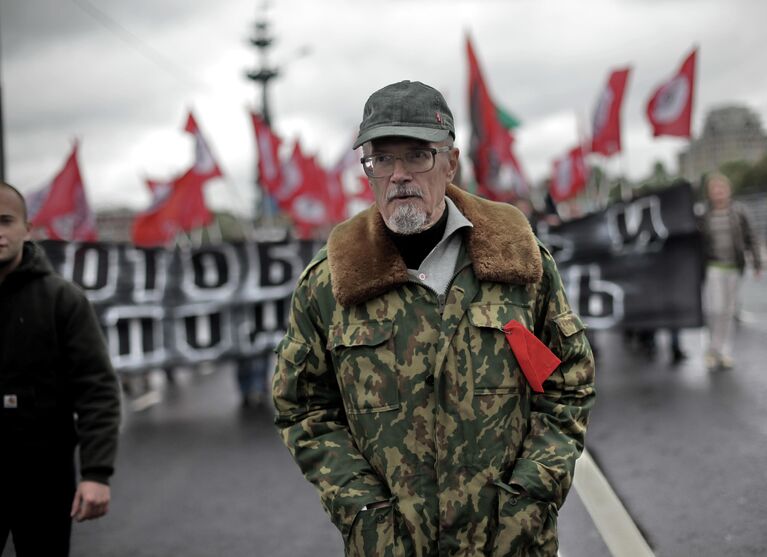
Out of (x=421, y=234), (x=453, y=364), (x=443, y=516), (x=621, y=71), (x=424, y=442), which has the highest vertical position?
(x=621, y=71)

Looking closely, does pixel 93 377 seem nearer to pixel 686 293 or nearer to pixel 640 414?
pixel 640 414

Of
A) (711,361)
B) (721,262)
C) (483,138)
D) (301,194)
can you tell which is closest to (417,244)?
(721,262)

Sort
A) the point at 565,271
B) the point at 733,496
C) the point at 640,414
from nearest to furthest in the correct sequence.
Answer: the point at 733,496 → the point at 640,414 → the point at 565,271

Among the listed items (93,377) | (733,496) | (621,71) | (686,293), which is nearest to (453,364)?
(93,377)

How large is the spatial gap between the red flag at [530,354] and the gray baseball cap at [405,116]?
1.76ft

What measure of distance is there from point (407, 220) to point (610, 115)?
523 inches

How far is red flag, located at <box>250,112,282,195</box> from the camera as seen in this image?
1722 cm

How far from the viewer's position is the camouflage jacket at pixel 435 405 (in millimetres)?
2166

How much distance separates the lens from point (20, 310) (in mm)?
2904

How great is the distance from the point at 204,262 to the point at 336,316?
7175 mm

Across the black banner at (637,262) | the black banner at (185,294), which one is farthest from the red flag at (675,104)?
the black banner at (185,294)

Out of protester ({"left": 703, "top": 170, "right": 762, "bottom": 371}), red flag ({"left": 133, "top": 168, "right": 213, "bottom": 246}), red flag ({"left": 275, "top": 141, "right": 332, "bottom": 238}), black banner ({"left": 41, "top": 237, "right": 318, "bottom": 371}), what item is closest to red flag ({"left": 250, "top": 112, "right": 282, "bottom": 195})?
red flag ({"left": 275, "top": 141, "right": 332, "bottom": 238})

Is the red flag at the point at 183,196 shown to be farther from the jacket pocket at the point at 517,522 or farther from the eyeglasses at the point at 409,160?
the jacket pocket at the point at 517,522

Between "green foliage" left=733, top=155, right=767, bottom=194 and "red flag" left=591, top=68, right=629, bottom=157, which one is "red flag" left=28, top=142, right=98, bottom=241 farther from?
"green foliage" left=733, top=155, right=767, bottom=194
